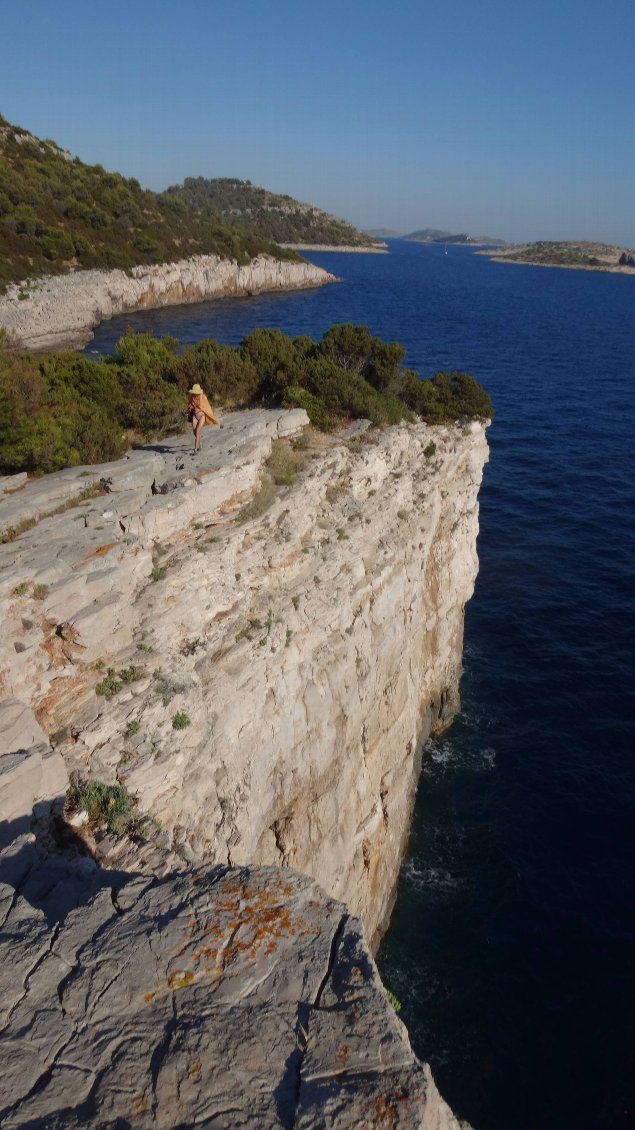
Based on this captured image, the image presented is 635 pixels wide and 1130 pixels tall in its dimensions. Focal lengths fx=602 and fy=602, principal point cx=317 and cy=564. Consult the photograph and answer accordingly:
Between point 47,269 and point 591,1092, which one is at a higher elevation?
point 47,269

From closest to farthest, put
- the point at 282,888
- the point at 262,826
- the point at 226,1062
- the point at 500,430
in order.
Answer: the point at 226,1062 → the point at 282,888 → the point at 262,826 → the point at 500,430

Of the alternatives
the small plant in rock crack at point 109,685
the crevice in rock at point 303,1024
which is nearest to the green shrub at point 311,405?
the small plant in rock crack at point 109,685

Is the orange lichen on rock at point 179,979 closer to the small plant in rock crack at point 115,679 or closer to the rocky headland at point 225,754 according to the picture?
the rocky headland at point 225,754

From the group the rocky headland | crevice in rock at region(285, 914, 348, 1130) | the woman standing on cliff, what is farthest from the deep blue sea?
the woman standing on cliff

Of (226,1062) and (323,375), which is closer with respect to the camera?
(226,1062)

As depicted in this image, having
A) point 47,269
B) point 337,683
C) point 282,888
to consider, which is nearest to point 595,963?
point 337,683

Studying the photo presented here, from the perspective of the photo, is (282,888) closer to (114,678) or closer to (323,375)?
(114,678)
